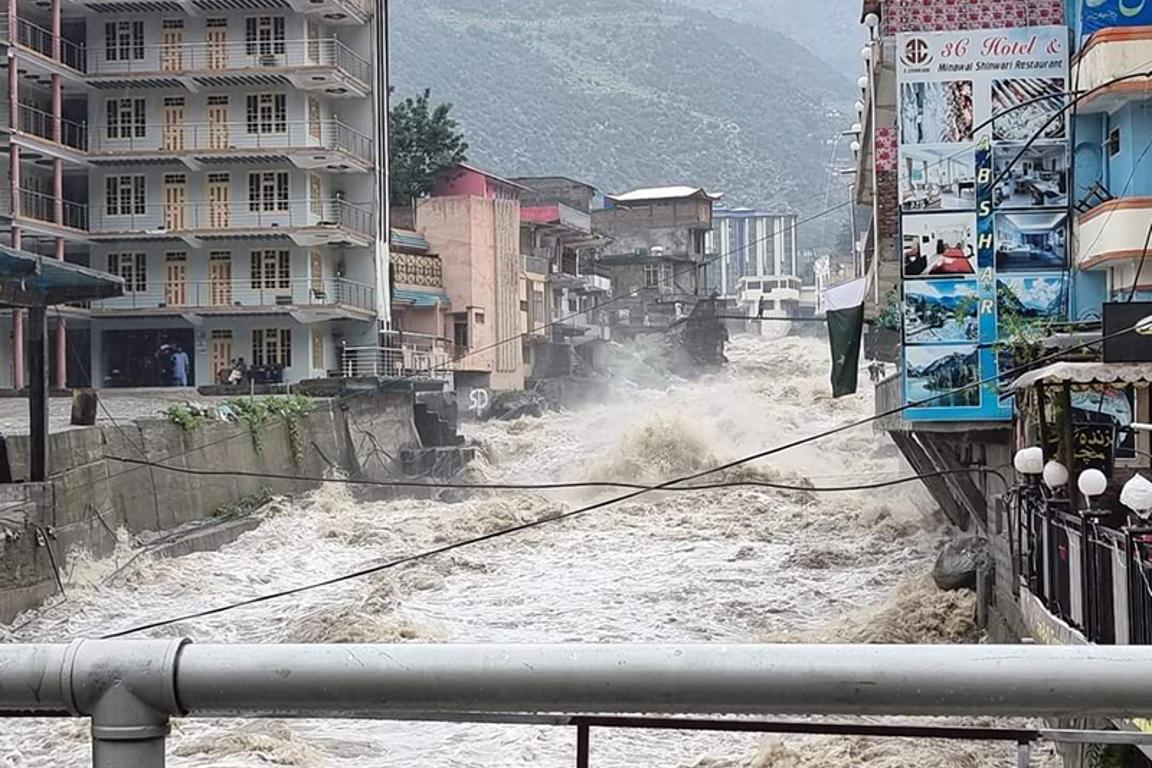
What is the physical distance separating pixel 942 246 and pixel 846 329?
19.4ft

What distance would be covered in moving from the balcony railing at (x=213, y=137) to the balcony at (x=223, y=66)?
45.9 inches

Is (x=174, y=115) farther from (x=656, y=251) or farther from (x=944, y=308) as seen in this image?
(x=656, y=251)

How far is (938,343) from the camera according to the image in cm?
1956

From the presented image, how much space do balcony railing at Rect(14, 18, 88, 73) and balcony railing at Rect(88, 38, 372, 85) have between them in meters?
0.35

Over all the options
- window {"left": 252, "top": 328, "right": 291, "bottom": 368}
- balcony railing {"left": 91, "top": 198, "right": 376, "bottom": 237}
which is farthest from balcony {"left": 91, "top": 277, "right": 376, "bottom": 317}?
balcony railing {"left": 91, "top": 198, "right": 376, "bottom": 237}

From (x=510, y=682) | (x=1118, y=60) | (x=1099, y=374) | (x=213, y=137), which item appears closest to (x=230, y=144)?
(x=213, y=137)

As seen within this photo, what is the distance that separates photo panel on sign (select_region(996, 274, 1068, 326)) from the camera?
63.7 ft

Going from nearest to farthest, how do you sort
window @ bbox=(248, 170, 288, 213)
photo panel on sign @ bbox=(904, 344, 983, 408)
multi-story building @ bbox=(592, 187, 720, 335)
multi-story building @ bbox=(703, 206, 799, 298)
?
photo panel on sign @ bbox=(904, 344, 983, 408) → window @ bbox=(248, 170, 288, 213) → multi-story building @ bbox=(592, 187, 720, 335) → multi-story building @ bbox=(703, 206, 799, 298)

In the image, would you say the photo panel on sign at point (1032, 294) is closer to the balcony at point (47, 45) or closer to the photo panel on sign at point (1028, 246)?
the photo panel on sign at point (1028, 246)

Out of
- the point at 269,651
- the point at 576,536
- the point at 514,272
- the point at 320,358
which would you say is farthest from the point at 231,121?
the point at 269,651

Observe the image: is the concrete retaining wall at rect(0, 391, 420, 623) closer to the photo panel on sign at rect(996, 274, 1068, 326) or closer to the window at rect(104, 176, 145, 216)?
the window at rect(104, 176, 145, 216)

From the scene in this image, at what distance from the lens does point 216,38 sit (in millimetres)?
42750

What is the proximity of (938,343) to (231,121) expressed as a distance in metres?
28.6

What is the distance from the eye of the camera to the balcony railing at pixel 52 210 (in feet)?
131
